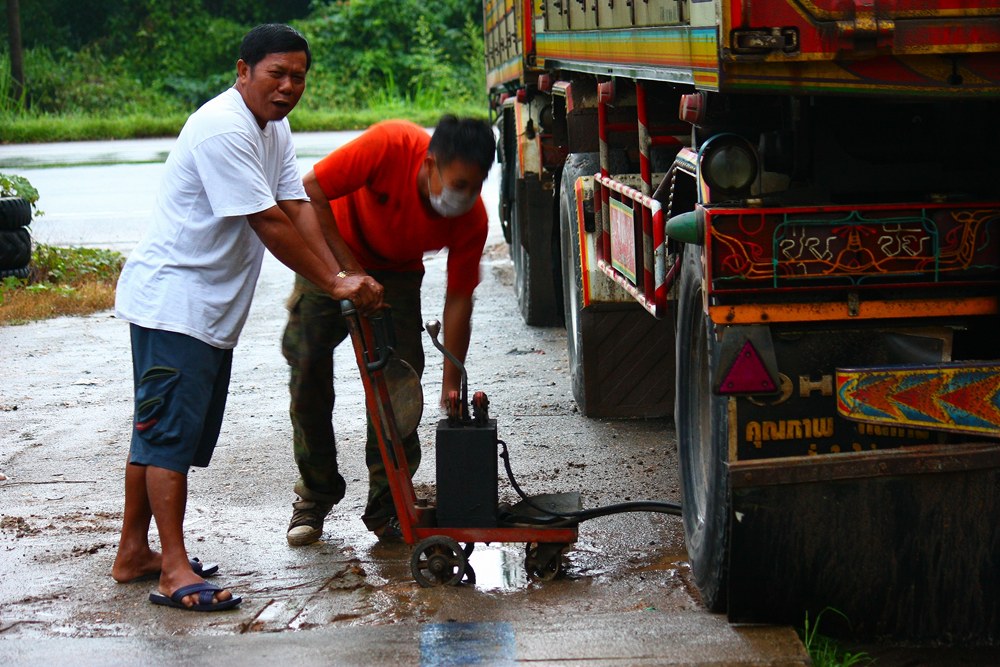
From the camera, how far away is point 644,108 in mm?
4574

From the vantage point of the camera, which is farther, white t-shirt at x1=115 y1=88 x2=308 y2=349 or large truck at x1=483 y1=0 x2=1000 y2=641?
white t-shirt at x1=115 y1=88 x2=308 y2=349

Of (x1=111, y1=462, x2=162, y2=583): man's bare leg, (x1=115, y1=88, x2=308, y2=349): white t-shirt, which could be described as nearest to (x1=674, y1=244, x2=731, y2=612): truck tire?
(x1=115, y1=88, x2=308, y2=349): white t-shirt

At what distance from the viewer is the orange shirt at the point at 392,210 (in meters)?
4.33

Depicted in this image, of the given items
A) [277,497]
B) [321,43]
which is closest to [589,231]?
[277,497]

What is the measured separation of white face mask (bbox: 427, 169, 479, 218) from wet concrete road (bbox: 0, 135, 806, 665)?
1135 millimetres

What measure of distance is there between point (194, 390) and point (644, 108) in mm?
1774

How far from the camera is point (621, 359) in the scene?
607 centimetres

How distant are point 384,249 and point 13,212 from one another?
6.10 meters

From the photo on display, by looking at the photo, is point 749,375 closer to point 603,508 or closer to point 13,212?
point 603,508

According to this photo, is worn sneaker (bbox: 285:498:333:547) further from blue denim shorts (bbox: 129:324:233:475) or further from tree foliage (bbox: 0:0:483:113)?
tree foliage (bbox: 0:0:483:113)

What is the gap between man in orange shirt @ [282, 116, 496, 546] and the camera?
4.23m

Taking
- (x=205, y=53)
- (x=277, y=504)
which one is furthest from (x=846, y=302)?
(x=205, y=53)

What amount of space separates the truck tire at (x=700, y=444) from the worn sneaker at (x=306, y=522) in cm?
134

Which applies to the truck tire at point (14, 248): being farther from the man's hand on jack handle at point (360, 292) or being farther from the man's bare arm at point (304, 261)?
the man's hand on jack handle at point (360, 292)
